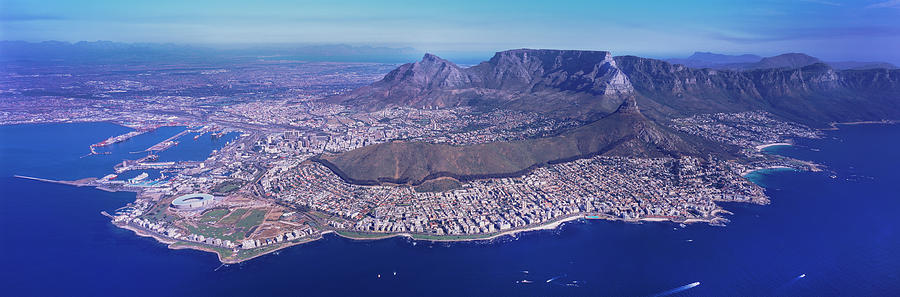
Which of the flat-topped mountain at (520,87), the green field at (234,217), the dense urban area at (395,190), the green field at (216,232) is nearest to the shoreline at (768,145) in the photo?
the dense urban area at (395,190)

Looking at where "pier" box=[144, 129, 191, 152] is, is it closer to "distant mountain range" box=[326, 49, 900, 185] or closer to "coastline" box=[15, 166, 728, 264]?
"coastline" box=[15, 166, 728, 264]

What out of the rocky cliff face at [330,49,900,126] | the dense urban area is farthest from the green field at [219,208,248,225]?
the rocky cliff face at [330,49,900,126]

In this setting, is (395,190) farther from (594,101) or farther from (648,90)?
(648,90)

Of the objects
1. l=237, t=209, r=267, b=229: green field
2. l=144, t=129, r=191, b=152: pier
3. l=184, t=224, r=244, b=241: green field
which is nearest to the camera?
l=184, t=224, r=244, b=241: green field

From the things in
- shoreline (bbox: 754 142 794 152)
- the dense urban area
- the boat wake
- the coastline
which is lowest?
the boat wake

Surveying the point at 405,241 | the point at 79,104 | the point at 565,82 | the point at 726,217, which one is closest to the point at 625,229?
the point at 726,217

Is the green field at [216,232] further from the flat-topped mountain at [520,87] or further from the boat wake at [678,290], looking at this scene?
the flat-topped mountain at [520,87]

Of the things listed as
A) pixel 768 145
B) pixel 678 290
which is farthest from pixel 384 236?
pixel 768 145

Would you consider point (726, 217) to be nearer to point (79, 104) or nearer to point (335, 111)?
point (335, 111)
